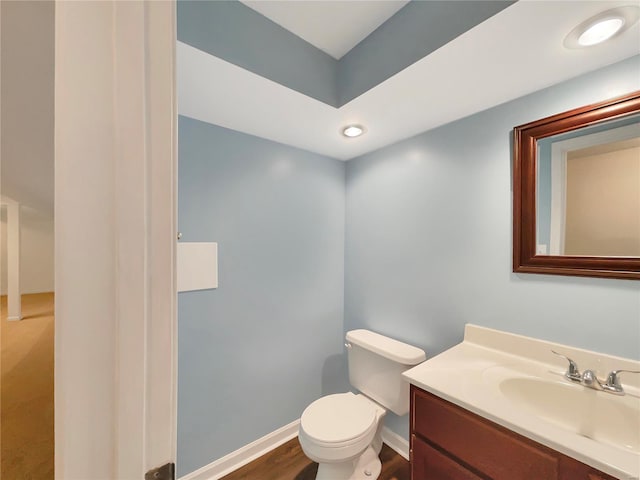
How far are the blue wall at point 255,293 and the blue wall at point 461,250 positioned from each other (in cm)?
29

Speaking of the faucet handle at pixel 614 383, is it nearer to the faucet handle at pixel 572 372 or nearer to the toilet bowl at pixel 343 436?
the faucet handle at pixel 572 372

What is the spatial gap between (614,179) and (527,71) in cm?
57

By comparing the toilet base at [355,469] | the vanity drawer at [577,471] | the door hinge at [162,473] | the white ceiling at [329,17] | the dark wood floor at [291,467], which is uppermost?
the white ceiling at [329,17]

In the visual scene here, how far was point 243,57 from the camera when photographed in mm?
1061

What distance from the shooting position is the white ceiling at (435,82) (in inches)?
34.8

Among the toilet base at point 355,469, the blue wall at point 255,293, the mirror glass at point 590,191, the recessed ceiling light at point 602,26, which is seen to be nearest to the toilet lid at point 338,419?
the toilet base at point 355,469

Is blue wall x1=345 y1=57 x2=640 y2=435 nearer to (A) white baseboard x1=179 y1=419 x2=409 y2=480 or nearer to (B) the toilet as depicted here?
(A) white baseboard x1=179 y1=419 x2=409 y2=480

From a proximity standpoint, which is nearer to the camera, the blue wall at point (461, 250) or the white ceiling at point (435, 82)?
the white ceiling at point (435, 82)

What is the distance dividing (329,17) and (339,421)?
2.01 metres

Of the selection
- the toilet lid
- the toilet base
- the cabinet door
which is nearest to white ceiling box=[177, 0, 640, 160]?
the cabinet door

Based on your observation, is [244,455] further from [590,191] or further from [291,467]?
[590,191]

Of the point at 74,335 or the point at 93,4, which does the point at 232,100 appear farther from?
the point at 74,335

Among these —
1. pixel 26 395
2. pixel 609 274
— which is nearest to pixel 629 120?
pixel 609 274

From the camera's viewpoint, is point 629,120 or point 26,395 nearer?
point 629,120
